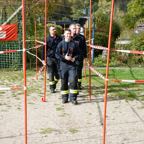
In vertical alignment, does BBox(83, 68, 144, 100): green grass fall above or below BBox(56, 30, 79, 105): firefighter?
below

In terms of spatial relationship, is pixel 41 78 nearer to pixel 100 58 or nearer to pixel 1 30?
pixel 1 30

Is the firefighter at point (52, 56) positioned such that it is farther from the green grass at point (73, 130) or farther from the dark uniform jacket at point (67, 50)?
the green grass at point (73, 130)

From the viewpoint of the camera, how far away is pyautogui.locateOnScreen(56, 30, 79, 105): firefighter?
8836 mm

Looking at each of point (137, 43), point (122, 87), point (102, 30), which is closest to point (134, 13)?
point (102, 30)

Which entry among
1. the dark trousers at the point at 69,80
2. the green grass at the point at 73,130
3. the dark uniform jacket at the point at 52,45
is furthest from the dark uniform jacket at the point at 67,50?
the green grass at the point at 73,130

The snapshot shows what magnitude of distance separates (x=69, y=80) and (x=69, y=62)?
404 millimetres

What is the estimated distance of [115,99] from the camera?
31.8 ft

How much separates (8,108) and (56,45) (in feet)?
6.90

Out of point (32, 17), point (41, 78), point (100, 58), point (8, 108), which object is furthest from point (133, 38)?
point (8, 108)

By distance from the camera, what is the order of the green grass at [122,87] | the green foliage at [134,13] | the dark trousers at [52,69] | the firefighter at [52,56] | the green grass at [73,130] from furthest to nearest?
the green foliage at [134,13], the green grass at [122,87], the dark trousers at [52,69], the firefighter at [52,56], the green grass at [73,130]

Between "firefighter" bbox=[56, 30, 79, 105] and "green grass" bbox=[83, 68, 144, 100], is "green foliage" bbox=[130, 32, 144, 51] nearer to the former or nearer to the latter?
"green grass" bbox=[83, 68, 144, 100]

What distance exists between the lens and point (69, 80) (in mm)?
8938

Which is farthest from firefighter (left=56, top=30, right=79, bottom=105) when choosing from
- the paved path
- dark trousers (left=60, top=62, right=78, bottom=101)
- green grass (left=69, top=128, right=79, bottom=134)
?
green grass (left=69, top=128, right=79, bottom=134)

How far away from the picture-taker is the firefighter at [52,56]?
9836 millimetres
